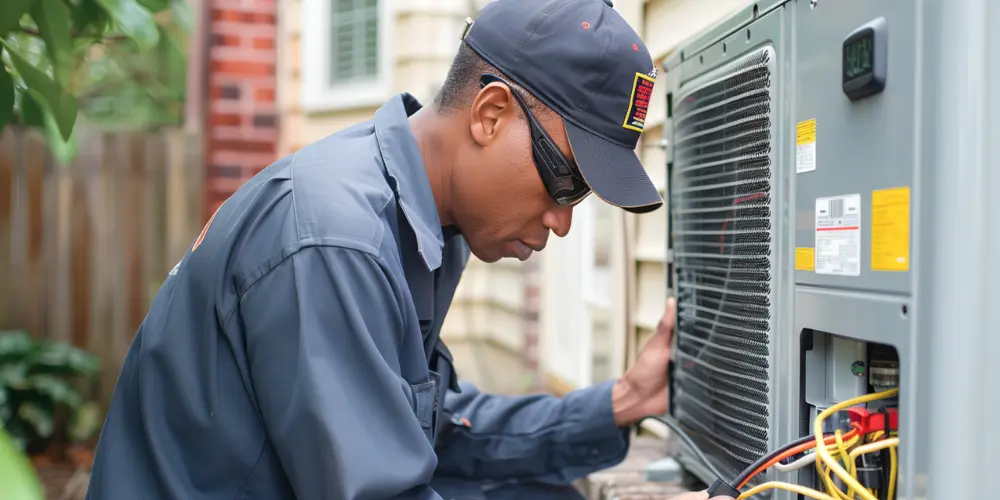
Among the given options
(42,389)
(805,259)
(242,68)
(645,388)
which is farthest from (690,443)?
(42,389)

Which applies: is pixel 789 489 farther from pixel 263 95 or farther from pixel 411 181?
pixel 263 95

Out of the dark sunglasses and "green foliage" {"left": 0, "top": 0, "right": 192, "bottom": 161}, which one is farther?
the dark sunglasses

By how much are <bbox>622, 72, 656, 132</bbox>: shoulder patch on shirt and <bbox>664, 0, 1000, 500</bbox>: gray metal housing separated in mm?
364

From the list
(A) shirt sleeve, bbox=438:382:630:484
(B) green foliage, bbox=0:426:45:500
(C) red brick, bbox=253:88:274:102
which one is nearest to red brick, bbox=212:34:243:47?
(C) red brick, bbox=253:88:274:102

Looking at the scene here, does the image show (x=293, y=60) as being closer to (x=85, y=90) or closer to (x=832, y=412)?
(x=85, y=90)

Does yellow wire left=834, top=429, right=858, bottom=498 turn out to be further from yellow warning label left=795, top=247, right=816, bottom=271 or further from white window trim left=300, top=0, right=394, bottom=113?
white window trim left=300, top=0, right=394, bottom=113

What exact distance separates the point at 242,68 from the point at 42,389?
206cm

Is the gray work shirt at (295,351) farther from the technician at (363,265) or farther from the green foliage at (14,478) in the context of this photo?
the green foliage at (14,478)

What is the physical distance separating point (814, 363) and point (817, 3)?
1.82 ft

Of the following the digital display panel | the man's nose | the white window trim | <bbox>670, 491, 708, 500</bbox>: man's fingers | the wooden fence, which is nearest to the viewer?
the digital display panel

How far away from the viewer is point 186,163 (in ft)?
17.1

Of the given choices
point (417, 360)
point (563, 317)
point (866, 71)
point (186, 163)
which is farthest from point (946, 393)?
point (186, 163)

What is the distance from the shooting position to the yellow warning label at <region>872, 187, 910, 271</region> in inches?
43.4

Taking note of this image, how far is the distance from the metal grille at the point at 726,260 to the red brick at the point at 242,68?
136 inches
